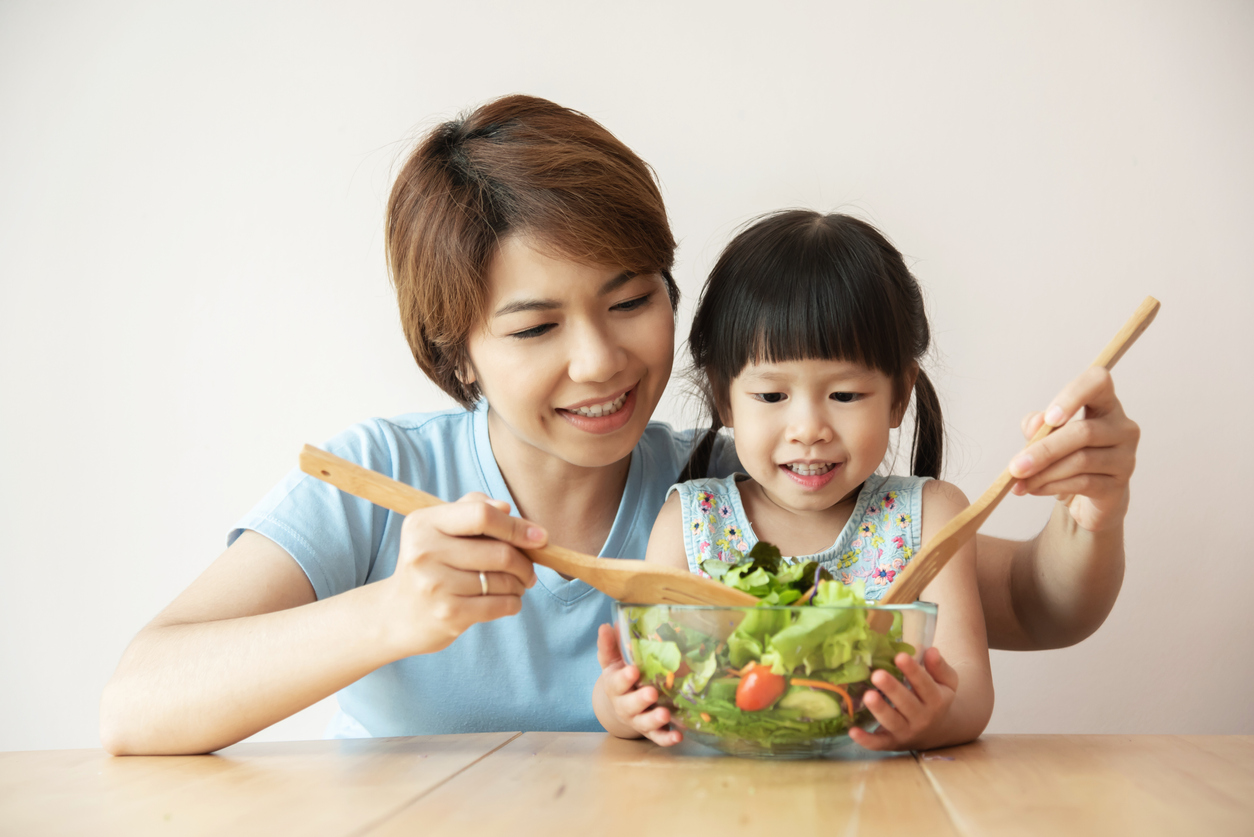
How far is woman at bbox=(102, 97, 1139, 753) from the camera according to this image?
0.85 meters

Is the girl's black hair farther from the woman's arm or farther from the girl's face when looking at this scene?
the woman's arm

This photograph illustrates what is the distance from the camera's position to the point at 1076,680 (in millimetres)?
1731

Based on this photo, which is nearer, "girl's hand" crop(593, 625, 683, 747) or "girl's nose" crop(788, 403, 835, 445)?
"girl's hand" crop(593, 625, 683, 747)

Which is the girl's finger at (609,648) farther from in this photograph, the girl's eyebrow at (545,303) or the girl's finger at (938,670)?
the girl's eyebrow at (545,303)

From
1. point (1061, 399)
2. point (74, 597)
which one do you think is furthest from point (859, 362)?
point (74, 597)

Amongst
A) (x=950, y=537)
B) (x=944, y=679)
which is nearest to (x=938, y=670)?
(x=944, y=679)

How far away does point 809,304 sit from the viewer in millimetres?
1080

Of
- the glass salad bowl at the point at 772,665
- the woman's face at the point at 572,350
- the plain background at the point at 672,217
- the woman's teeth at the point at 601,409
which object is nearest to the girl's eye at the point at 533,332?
the woman's face at the point at 572,350

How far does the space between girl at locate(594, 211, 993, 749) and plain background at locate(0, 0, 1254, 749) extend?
57 centimetres

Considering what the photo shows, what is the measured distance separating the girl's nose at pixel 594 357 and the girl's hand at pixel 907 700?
0.47 metres

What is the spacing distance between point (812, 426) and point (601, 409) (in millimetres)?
263

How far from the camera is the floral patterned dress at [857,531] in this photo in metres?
1.12

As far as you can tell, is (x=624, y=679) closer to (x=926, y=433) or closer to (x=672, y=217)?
(x=926, y=433)

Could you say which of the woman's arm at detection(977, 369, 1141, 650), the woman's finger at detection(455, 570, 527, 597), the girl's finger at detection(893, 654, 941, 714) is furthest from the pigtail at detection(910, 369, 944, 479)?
the woman's finger at detection(455, 570, 527, 597)
